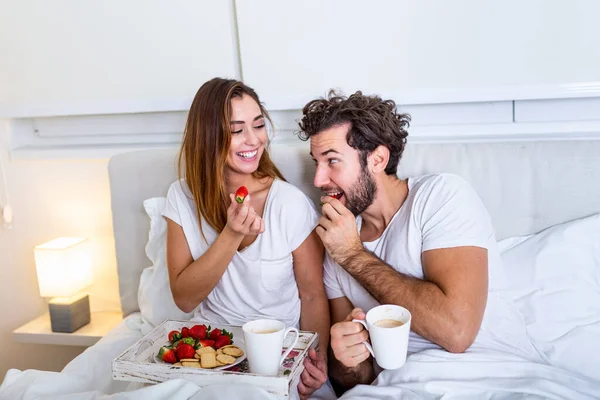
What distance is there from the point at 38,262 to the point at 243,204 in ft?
3.33

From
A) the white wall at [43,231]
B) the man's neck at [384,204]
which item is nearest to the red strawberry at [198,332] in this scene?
the man's neck at [384,204]

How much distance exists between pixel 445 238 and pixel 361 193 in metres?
0.25

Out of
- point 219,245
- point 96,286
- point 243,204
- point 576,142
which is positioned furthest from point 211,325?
point 576,142

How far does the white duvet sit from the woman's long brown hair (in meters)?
0.50

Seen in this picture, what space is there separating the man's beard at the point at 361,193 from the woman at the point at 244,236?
0.16 meters

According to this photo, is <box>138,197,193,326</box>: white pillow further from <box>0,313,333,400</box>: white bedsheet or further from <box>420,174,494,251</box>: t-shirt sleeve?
<box>420,174,494,251</box>: t-shirt sleeve

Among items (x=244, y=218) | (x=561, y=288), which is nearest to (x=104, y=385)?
(x=244, y=218)

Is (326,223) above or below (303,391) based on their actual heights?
above

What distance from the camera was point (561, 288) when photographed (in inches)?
62.2

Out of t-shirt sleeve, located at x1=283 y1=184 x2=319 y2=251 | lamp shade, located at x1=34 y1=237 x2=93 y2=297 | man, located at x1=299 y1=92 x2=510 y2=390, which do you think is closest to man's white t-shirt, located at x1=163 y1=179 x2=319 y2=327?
t-shirt sleeve, located at x1=283 y1=184 x2=319 y2=251

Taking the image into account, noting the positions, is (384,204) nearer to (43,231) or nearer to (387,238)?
(387,238)

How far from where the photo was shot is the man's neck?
159 centimetres

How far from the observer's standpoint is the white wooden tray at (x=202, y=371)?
1.25 meters

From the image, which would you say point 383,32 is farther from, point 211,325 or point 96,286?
point 96,286
